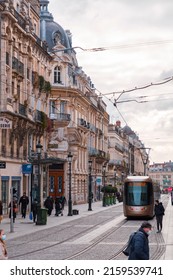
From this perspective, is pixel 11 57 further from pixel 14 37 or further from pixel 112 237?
pixel 112 237

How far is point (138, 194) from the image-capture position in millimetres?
40562

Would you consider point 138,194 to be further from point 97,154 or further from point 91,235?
point 97,154

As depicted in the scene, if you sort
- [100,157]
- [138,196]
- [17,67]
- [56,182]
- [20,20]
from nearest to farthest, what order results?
[138,196] → [17,67] → [20,20] → [56,182] → [100,157]

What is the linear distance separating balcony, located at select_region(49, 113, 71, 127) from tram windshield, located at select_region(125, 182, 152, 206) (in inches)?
1118

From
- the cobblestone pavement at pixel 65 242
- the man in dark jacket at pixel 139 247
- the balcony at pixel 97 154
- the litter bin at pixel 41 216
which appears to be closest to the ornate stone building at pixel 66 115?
the balcony at pixel 97 154

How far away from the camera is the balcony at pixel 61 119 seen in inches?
2689

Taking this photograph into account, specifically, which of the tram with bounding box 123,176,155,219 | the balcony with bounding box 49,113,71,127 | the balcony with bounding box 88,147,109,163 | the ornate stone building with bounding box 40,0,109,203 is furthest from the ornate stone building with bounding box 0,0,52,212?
the balcony with bounding box 88,147,109,163

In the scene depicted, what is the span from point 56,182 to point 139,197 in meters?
29.4

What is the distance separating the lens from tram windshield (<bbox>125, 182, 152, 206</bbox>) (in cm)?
4050

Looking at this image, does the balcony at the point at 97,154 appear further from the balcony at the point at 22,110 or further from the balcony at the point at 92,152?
the balcony at the point at 22,110

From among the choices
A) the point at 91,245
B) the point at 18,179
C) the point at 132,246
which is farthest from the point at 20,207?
the point at 132,246

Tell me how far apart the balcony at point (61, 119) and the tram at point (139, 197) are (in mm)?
28166

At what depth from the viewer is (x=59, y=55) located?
7106 cm

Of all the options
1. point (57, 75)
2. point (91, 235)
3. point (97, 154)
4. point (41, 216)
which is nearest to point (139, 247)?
point (91, 235)
